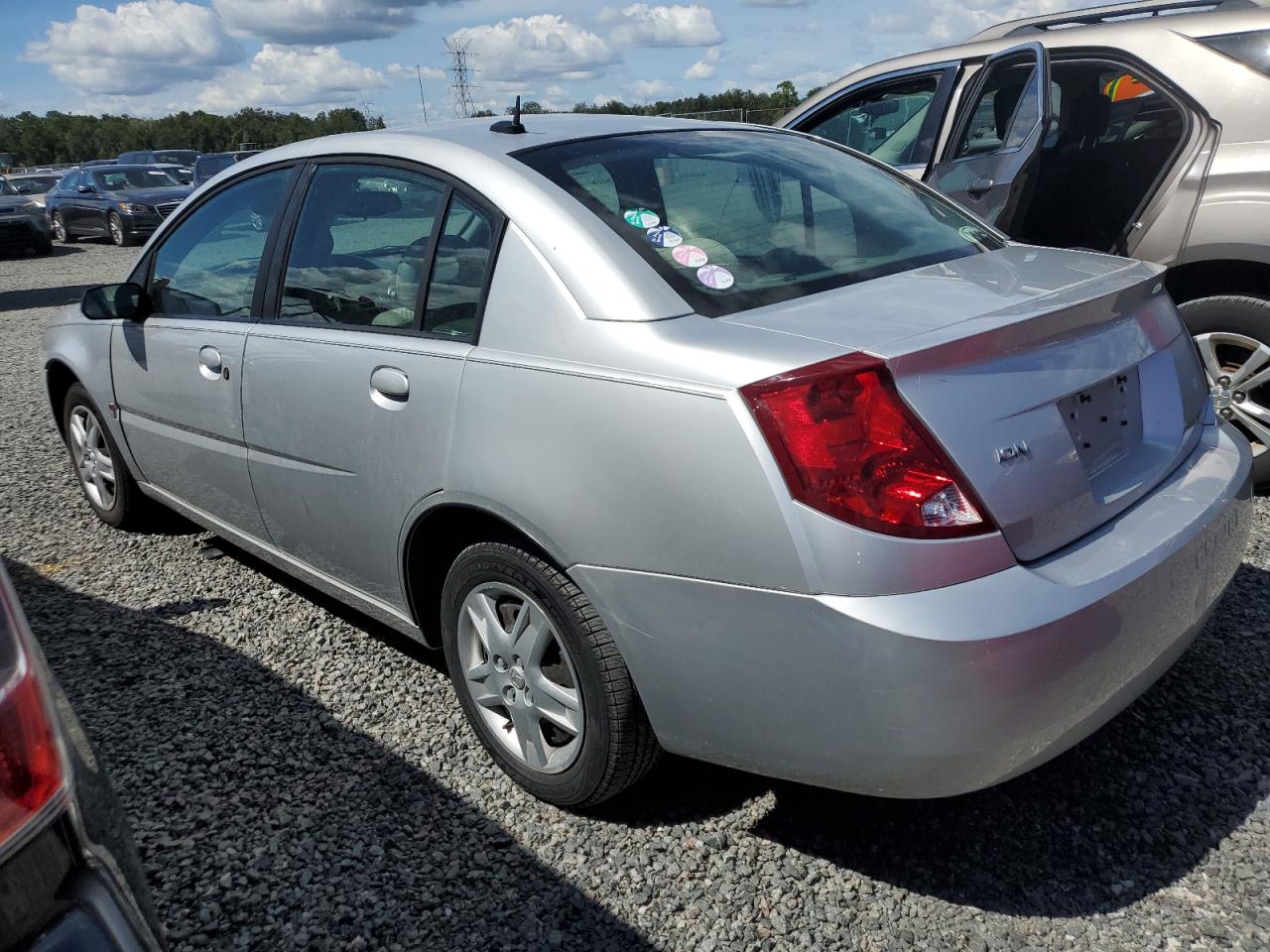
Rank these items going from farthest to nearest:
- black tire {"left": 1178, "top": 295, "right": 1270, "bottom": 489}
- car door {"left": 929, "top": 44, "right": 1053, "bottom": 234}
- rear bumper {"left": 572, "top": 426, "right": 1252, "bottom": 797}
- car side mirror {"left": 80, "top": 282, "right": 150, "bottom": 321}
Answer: car door {"left": 929, "top": 44, "right": 1053, "bottom": 234} → black tire {"left": 1178, "top": 295, "right": 1270, "bottom": 489} → car side mirror {"left": 80, "top": 282, "right": 150, "bottom": 321} → rear bumper {"left": 572, "top": 426, "right": 1252, "bottom": 797}

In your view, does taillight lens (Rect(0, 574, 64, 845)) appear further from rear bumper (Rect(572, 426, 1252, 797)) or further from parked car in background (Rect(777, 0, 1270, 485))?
parked car in background (Rect(777, 0, 1270, 485))

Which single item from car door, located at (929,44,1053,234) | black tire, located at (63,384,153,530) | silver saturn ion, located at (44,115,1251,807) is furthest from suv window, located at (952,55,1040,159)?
black tire, located at (63,384,153,530)

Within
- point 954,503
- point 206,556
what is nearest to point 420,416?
point 954,503

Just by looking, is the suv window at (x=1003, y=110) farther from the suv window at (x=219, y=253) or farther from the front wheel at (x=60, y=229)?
the front wheel at (x=60, y=229)

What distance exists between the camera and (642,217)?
8.17ft

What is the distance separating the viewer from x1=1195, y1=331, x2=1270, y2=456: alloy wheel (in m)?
4.04

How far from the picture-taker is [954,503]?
6.22 feet

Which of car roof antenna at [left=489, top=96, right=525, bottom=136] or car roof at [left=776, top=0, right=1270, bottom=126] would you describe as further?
car roof at [left=776, top=0, right=1270, bottom=126]

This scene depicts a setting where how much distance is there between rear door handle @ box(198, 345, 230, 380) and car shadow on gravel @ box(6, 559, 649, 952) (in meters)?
0.93

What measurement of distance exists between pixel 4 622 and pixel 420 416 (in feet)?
4.37

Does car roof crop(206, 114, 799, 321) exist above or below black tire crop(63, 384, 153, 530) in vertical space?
above

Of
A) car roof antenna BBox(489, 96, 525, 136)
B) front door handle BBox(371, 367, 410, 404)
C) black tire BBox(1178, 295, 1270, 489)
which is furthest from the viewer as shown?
black tire BBox(1178, 295, 1270, 489)

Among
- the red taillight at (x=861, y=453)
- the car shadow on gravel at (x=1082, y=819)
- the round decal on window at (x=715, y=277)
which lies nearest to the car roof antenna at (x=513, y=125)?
the round decal on window at (x=715, y=277)

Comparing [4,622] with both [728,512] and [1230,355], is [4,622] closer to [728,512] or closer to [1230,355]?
[728,512]
